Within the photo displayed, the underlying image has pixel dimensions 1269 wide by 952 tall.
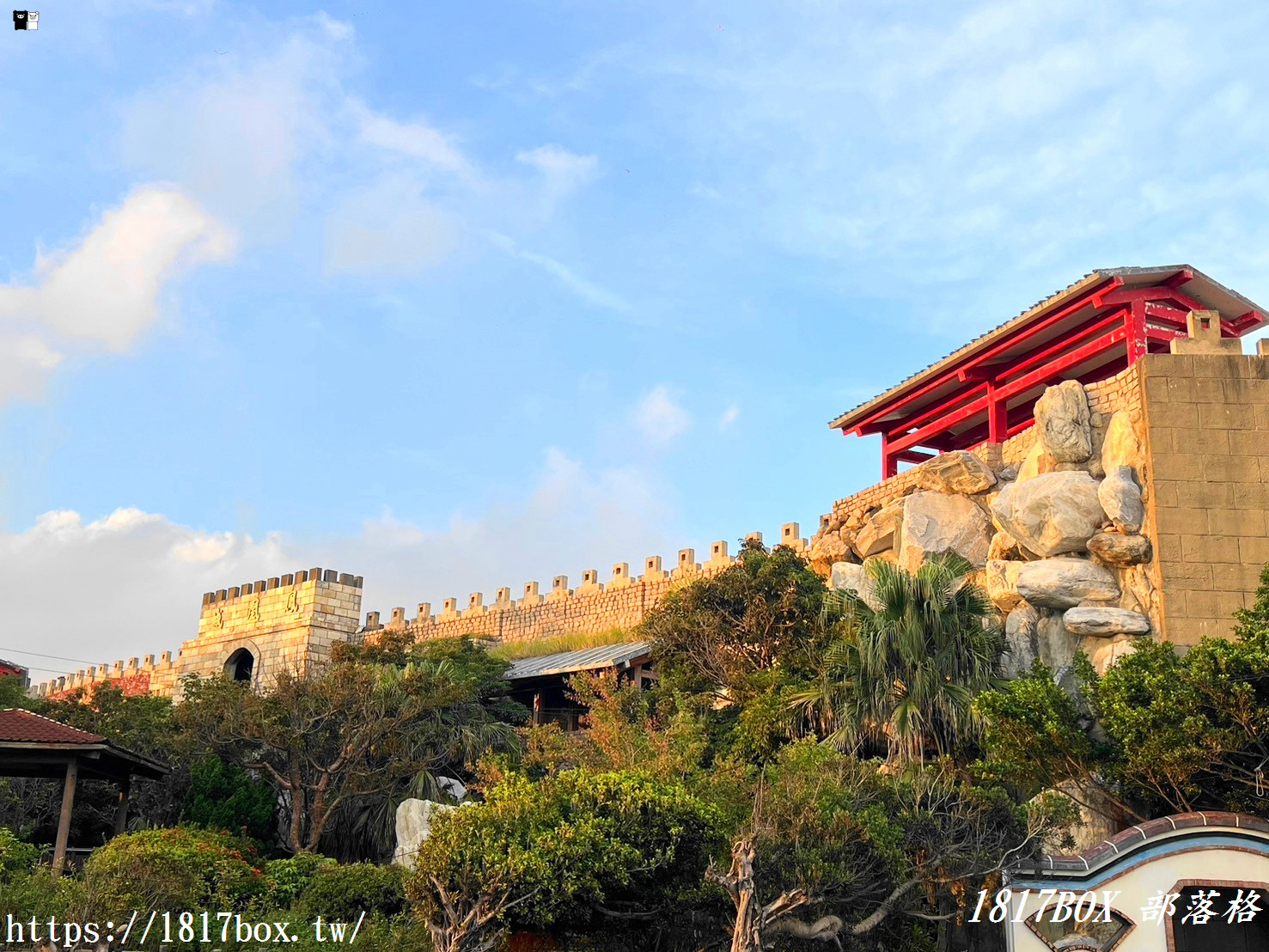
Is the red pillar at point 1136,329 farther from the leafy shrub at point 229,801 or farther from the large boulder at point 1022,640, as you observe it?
the leafy shrub at point 229,801

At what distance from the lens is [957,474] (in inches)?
998

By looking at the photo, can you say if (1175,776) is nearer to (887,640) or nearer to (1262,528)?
(887,640)

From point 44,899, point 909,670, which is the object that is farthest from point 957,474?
point 44,899

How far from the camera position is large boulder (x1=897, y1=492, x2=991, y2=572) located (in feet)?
81.4

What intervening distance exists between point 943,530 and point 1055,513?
2.97 meters

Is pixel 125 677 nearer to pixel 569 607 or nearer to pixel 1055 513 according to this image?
pixel 569 607

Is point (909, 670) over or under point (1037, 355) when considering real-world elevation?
under

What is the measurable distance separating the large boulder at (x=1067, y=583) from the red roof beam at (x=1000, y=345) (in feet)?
18.2

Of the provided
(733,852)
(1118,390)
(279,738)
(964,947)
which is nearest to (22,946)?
(733,852)

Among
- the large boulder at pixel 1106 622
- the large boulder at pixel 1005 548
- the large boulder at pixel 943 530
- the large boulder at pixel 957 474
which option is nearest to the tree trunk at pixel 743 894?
the large boulder at pixel 1106 622

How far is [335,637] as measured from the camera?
40000mm

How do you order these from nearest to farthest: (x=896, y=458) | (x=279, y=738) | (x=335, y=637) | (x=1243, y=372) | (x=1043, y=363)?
(x=1243, y=372), (x=279, y=738), (x=1043, y=363), (x=896, y=458), (x=335, y=637)

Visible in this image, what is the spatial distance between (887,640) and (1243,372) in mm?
8000

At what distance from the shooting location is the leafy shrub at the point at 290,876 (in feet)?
65.0
